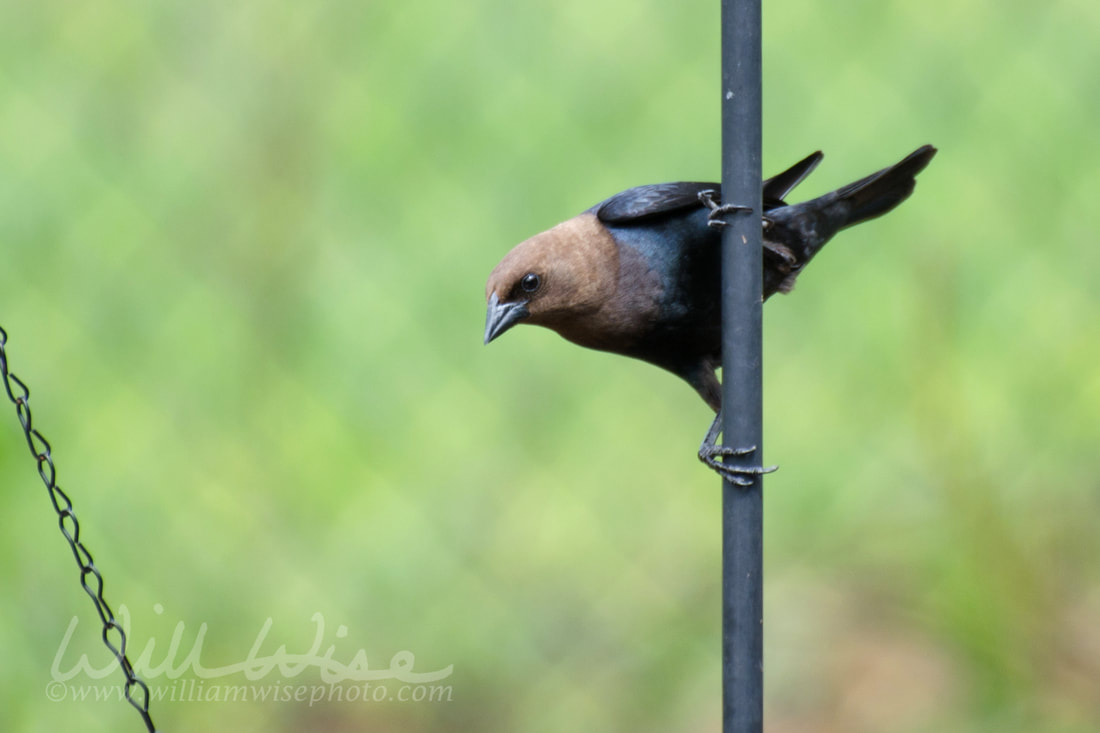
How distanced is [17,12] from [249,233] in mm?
949

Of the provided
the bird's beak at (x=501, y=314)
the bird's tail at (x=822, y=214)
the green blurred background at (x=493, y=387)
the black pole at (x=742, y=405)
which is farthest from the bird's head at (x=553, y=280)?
the green blurred background at (x=493, y=387)

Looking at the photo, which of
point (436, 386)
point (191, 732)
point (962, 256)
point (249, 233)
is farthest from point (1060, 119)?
point (191, 732)

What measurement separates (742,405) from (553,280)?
0.70 meters

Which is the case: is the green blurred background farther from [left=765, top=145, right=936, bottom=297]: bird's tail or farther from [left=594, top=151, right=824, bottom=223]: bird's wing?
[left=594, top=151, right=824, bottom=223]: bird's wing

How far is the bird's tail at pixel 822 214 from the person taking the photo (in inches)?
124

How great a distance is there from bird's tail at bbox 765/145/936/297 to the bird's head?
0.44 meters

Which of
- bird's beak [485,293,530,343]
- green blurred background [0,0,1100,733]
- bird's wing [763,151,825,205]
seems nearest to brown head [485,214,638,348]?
bird's beak [485,293,530,343]

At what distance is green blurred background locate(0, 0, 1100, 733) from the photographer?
150 inches

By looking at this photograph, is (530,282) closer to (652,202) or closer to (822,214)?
(652,202)

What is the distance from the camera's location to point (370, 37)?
4.11 metres

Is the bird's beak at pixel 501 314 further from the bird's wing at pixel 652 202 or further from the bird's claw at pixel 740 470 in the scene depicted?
the bird's claw at pixel 740 470

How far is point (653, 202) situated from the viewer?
2.95 m

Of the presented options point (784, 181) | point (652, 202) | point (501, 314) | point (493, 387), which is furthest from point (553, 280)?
point (493, 387)

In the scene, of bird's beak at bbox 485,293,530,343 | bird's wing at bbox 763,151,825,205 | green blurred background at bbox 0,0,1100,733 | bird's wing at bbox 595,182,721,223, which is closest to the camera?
bird's beak at bbox 485,293,530,343
